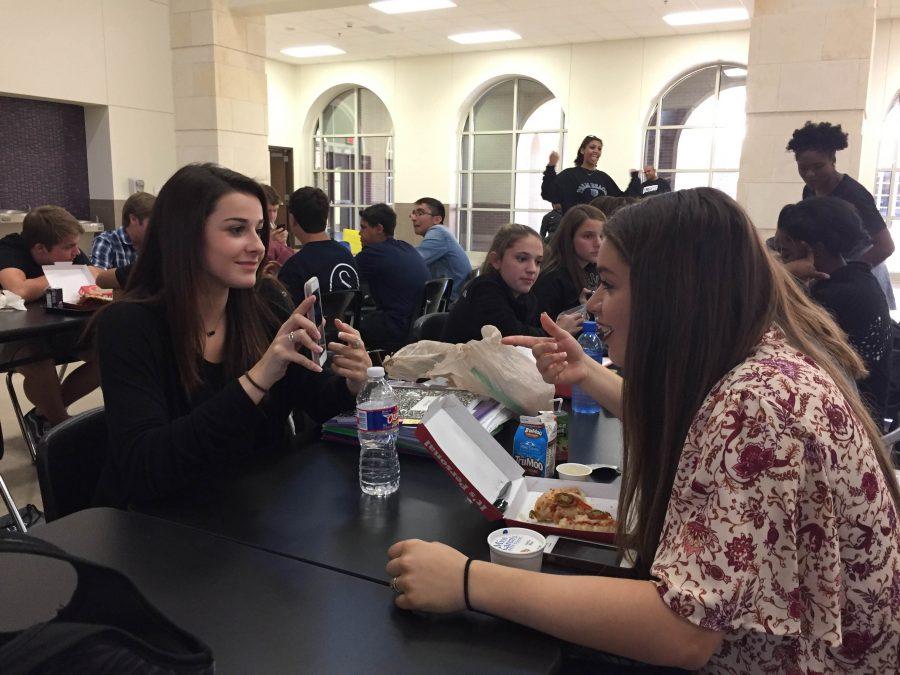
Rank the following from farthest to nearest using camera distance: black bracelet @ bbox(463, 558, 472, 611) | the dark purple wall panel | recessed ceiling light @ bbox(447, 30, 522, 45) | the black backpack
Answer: recessed ceiling light @ bbox(447, 30, 522, 45) < the dark purple wall panel < black bracelet @ bbox(463, 558, 472, 611) < the black backpack

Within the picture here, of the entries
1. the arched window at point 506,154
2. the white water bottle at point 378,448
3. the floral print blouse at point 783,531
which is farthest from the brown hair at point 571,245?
the arched window at point 506,154

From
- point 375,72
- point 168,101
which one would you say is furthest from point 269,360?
point 375,72

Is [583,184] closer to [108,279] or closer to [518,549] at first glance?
[108,279]

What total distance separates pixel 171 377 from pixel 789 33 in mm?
4344

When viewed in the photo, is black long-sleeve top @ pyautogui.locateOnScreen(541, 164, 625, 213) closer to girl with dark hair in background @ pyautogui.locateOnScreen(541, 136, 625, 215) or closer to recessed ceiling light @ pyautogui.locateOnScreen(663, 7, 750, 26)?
girl with dark hair in background @ pyautogui.locateOnScreen(541, 136, 625, 215)

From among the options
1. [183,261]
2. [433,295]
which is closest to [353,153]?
[433,295]

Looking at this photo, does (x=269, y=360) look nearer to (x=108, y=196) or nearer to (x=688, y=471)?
(x=688, y=471)

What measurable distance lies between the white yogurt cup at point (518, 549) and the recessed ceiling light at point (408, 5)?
812 centimetres

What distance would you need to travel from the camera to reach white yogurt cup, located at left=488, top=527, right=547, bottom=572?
3.29ft

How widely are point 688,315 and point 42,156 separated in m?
7.98

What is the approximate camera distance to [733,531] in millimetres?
785

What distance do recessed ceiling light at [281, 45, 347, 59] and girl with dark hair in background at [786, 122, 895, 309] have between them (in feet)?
29.4

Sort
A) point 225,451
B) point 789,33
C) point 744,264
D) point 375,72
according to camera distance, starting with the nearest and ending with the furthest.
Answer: point 744,264, point 225,451, point 789,33, point 375,72

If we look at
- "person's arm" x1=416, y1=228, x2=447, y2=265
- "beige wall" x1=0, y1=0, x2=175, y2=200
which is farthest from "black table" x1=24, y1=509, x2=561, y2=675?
"beige wall" x1=0, y1=0, x2=175, y2=200
